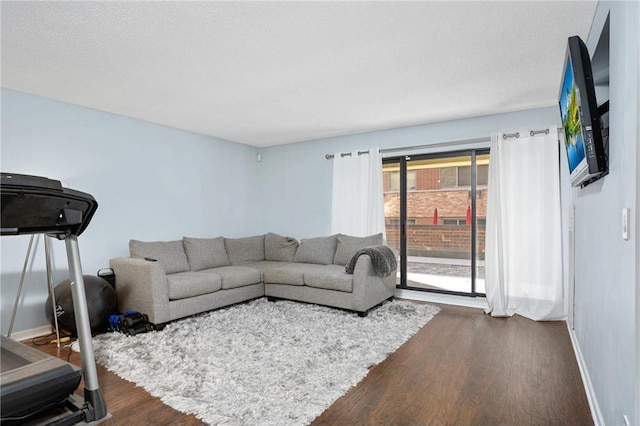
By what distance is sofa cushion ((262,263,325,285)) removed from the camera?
445 cm

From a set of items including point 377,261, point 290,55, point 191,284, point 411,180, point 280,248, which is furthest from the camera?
point 280,248

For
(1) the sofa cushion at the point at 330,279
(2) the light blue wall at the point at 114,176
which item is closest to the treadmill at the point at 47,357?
(2) the light blue wall at the point at 114,176

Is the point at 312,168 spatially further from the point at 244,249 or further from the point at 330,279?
the point at 330,279

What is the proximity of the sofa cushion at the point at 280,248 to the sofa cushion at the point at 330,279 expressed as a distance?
41.1 inches

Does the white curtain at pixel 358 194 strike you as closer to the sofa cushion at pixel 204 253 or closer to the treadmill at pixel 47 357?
the sofa cushion at pixel 204 253

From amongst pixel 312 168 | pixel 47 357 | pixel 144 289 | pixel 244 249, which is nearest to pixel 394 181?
pixel 312 168

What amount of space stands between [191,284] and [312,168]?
2.71 m

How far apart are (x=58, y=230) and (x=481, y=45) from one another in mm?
2993

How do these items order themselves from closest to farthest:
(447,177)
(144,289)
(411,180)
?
(144,289) < (447,177) < (411,180)

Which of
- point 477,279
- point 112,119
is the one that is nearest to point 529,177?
point 477,279

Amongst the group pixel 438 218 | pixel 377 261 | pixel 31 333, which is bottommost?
pixel 31 333

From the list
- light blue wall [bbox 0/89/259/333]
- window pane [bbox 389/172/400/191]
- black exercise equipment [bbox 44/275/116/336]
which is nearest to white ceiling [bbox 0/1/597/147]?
light blue wall [bbox 0/89/259/333]

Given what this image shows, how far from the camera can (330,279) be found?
417 centimetres

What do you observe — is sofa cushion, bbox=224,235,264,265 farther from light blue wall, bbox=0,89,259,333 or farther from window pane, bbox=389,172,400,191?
window pane, bbox=389,172,400,191
